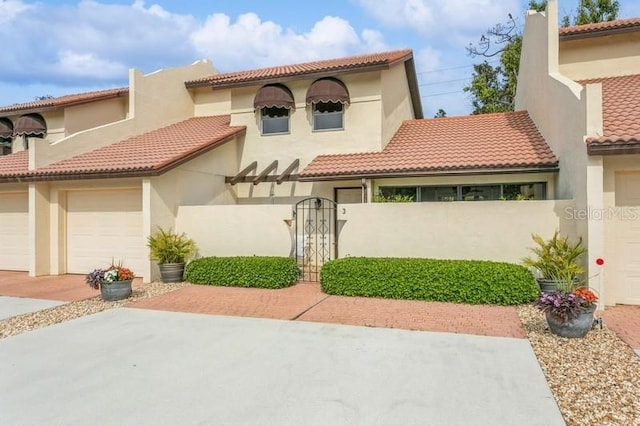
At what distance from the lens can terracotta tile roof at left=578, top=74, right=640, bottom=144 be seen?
9.10 m

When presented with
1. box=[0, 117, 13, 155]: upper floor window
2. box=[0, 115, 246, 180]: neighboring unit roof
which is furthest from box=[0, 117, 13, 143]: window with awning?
box=[0, 115, 246, 180]: neighboring unit roof

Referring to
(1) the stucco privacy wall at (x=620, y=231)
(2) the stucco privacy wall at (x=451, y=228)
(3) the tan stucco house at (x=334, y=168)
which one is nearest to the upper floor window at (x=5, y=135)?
(3) the tan stucco house at (x=334, y=168)

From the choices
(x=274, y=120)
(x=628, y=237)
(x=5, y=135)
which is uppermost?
(x=274, y=120)

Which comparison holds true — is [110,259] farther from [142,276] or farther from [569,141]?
[569,141]

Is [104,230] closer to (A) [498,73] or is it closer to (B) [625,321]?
(B) [625,321]

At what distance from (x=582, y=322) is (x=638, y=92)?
29.4ft

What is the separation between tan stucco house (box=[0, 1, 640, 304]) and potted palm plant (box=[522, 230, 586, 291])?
374mm

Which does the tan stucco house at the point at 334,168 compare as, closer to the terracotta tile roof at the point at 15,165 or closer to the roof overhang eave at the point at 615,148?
the roof overhang eave at the point at 615,148

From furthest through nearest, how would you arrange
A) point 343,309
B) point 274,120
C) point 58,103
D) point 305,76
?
point 58,103
point 274,120
point 305,76
point 343,309

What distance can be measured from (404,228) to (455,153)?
3.97m

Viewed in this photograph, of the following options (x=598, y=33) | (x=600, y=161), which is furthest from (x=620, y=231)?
(x=598, y=33)

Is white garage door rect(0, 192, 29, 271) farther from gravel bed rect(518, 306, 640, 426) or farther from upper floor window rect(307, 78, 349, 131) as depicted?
gravel bed rect(518, 306, 640, 426)

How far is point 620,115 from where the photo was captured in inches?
413

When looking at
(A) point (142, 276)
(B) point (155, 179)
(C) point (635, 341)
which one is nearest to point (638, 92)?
(C) point (635, 341)
